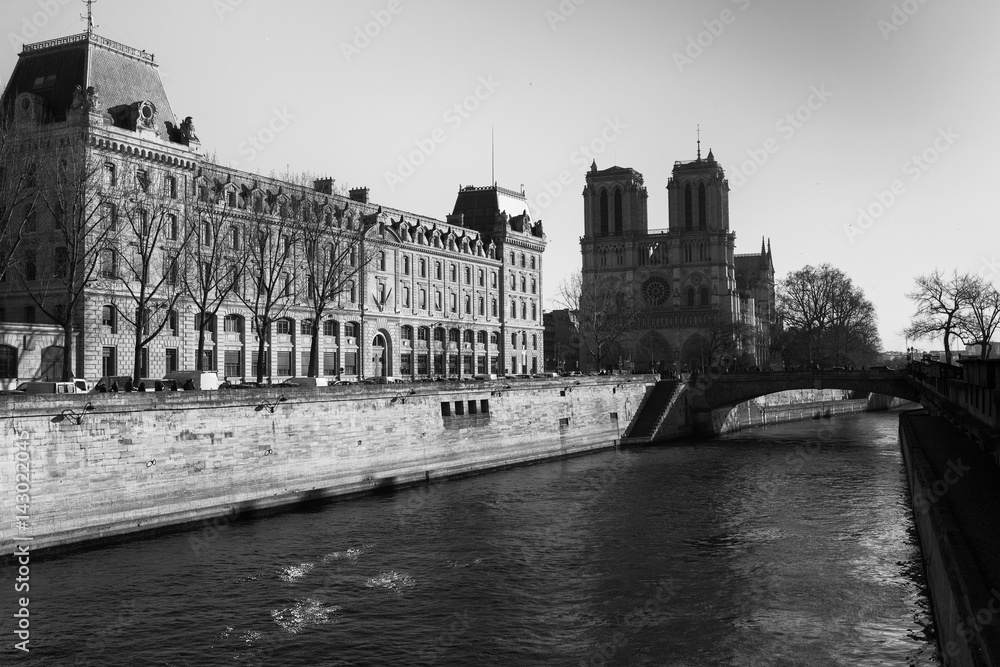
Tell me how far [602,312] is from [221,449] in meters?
63.7

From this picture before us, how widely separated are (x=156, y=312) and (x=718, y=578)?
40065 millimetres

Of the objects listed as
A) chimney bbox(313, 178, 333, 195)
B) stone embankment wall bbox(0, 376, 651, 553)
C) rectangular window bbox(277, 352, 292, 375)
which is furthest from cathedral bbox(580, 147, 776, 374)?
stone embankment wall bbox(0, 376, 651, 553)

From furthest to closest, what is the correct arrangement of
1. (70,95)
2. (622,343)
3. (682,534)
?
(622,343)
(70,95)
(682,534)

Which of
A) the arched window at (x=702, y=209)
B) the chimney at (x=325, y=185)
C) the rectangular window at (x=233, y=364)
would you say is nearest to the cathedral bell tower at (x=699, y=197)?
the arched window at (x=702, y=209)

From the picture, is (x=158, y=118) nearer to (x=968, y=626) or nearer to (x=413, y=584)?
(x=413, y=584)

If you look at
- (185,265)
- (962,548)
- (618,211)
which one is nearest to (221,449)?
(185,265)

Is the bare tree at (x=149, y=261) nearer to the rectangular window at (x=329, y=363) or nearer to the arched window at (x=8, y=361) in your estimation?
the arched window at (x=8, y=361)

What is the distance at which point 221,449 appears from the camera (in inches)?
1492

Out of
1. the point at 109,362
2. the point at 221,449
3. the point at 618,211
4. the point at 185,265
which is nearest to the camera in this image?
the point at 221,449

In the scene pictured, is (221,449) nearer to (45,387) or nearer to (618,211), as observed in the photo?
(45,387)

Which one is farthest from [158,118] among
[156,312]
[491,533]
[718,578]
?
[718,578]

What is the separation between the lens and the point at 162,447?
35.3m

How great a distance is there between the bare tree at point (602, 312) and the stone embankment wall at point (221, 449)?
1691 inches

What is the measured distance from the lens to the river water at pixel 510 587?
21.3 metres
